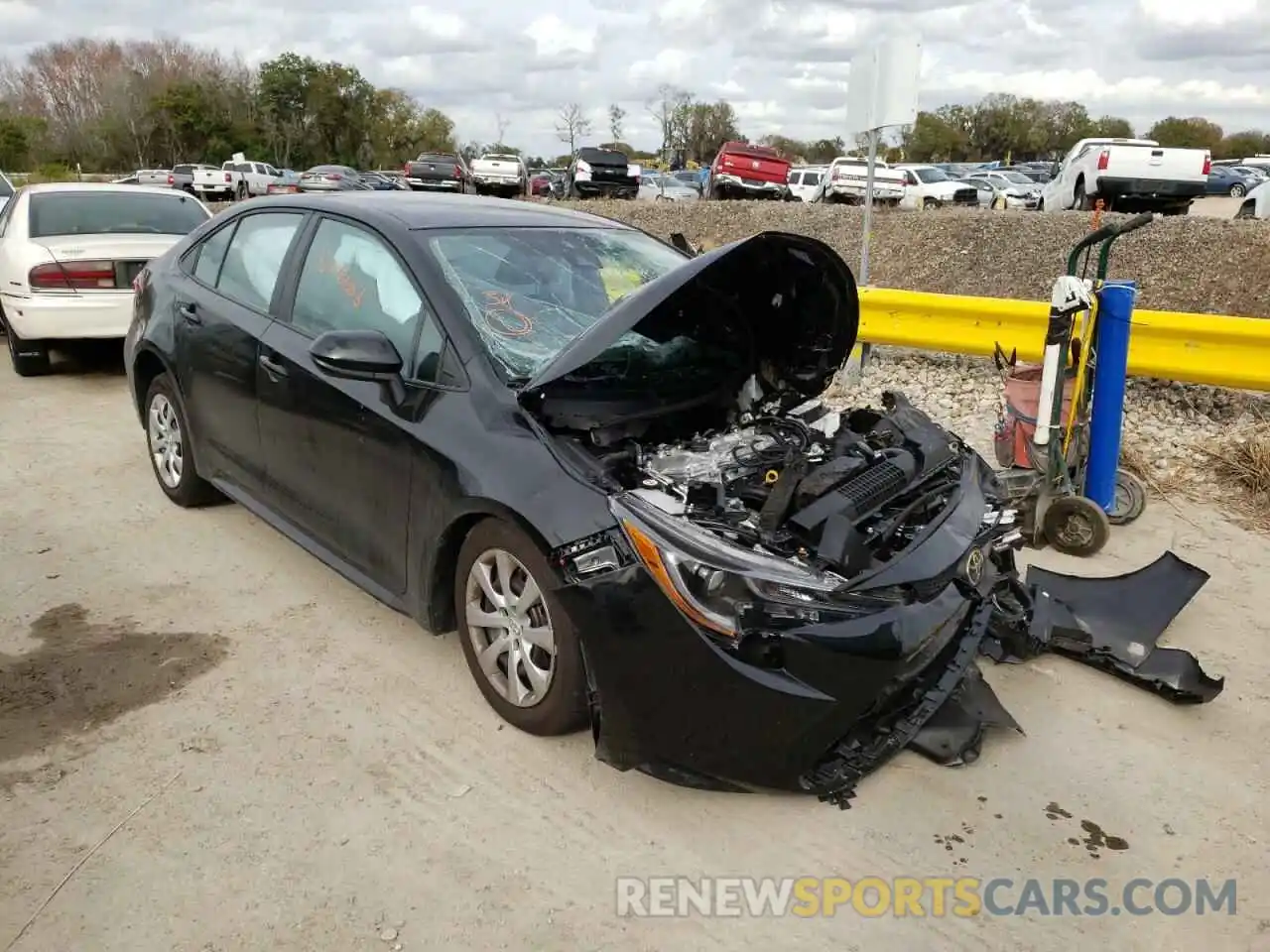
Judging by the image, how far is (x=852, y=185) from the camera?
21609 millimetres

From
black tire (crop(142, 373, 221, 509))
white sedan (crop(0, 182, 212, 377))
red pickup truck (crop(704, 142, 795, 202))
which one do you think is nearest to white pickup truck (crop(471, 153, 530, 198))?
red pickup truck (crop(704, 142, 795, 202))

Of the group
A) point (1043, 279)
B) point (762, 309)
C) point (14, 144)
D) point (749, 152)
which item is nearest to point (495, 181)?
point (749, 152)

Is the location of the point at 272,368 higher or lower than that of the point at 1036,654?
higher

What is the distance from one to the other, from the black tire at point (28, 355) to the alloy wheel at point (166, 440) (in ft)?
11.9

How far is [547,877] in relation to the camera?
8.57 feet

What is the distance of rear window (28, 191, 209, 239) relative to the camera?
25.7 ft

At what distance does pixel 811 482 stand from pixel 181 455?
3.54 m

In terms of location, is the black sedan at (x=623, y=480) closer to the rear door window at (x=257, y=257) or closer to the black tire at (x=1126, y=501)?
the rear door window at (x=257, y=257)

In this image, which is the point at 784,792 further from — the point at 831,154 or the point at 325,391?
the point at 831,154

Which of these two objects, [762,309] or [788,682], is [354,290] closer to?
[762,309]

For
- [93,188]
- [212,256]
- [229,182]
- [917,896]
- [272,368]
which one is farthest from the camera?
[229,182]

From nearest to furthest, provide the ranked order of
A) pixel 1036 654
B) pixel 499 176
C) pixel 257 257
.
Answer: pixel 1036 654 < pixel 257 257 < pixel 499 176

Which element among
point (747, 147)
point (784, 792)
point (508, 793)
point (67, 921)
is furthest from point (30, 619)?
point (747, 147)

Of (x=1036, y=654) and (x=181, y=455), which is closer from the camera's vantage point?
(x=1036, y=654)
